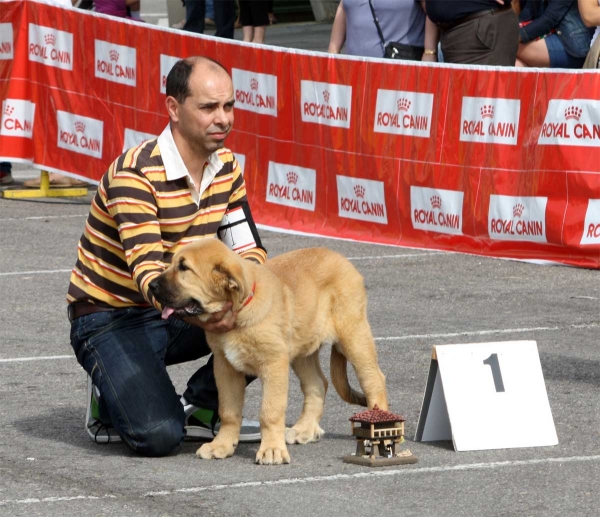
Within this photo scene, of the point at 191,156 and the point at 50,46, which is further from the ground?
the point at 191,156

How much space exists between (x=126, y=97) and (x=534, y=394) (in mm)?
8080

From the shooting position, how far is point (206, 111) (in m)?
5.99

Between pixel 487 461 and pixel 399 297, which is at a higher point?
pixel 487 461

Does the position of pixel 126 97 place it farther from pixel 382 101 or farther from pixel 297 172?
pixel 382 101

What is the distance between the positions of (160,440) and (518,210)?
5.35 m

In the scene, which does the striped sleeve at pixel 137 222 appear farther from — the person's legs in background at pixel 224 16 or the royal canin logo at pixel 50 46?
the person's legs in background at pixel 224 16

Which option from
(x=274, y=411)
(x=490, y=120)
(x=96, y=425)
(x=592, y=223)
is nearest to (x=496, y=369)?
(x=274, y=411)

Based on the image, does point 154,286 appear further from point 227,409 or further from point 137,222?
point 227,409

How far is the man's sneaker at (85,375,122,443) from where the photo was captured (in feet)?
20.4

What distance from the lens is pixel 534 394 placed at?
6035mm

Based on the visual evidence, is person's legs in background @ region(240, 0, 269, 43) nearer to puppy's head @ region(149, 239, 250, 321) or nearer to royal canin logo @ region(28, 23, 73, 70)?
royal canin logo @ region(28, 23, 73, 70)

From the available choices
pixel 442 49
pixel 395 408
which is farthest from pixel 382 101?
pixel 395 408

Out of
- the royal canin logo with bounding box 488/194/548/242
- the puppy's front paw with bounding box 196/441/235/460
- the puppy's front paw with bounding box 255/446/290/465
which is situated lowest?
the royal canin logo with bounding box 488/194/548/242

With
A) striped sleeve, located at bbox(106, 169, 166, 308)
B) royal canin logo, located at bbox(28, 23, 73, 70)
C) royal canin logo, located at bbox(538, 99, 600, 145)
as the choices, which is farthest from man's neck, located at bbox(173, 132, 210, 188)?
royal canin logo, located at bbox(28, 23, 73, 70)
